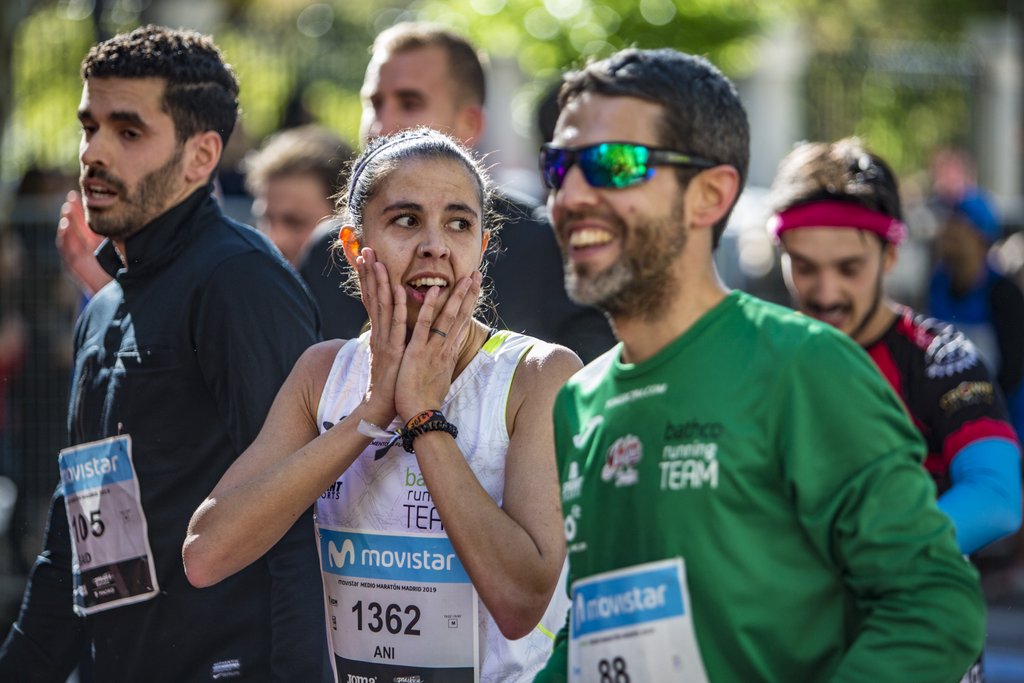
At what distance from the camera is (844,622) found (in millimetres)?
2650

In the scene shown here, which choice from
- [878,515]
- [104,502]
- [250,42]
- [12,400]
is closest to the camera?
[878,515]

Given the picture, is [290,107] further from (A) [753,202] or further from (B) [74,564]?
Result: (B) [74,564]

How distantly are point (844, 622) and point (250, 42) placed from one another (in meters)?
16.7

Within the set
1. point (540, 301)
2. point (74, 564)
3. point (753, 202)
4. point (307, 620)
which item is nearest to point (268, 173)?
point (540, 301)

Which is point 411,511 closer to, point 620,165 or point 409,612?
point 409,612

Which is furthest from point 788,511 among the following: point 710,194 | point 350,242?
point 350,242

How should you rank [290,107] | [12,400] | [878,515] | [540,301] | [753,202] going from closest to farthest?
[878,515] < [540,301] < [12,400] < [290,107] < [753,202]

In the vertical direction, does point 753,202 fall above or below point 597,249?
above

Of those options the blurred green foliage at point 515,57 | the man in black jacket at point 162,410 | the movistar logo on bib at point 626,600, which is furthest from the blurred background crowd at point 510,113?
the movistar logo on bib at point 626,600

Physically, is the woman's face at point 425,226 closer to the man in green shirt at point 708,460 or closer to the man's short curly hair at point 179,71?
the man in green shirt at point 708,460

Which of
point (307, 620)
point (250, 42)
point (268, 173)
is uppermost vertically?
point (250, 42)

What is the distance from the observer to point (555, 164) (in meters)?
2.96

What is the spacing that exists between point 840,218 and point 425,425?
209 centimetres

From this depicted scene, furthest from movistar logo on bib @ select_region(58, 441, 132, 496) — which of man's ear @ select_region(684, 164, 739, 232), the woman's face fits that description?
man's ear @ select_region(684, 164, 739, 232)
